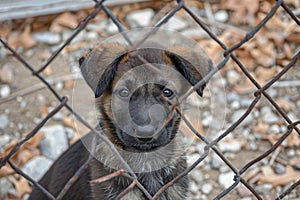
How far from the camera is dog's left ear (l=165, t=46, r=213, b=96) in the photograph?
300cm

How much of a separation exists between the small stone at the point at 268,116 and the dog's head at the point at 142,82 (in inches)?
77.6

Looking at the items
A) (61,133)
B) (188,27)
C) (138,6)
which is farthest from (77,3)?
(61,133)

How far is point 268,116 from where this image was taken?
5.00m

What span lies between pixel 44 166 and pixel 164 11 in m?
2.12

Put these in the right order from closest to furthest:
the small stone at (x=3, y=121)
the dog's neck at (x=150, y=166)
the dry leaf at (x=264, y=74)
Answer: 1. the dog's neck at (x=150, y=166)
2. the small stone at (x=3, y=121)
3. the dry leaf at (x=264, y=74)

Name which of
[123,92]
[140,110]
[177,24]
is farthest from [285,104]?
[140,110]

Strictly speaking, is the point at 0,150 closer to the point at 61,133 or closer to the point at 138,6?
the point at 61,133

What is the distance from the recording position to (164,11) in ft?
19.1

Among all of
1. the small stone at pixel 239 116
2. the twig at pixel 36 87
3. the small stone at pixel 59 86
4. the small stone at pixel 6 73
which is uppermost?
the small stone at pixel 6 73

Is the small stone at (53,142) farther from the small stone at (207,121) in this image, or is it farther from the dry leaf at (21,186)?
the small stone at (207,121)

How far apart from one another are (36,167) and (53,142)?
29cm

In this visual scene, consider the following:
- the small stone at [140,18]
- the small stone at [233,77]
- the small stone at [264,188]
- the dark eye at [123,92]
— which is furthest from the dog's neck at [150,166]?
the small stone at [140,18]

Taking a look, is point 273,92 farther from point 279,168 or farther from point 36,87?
point 36,87

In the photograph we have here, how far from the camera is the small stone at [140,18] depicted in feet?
19.1
